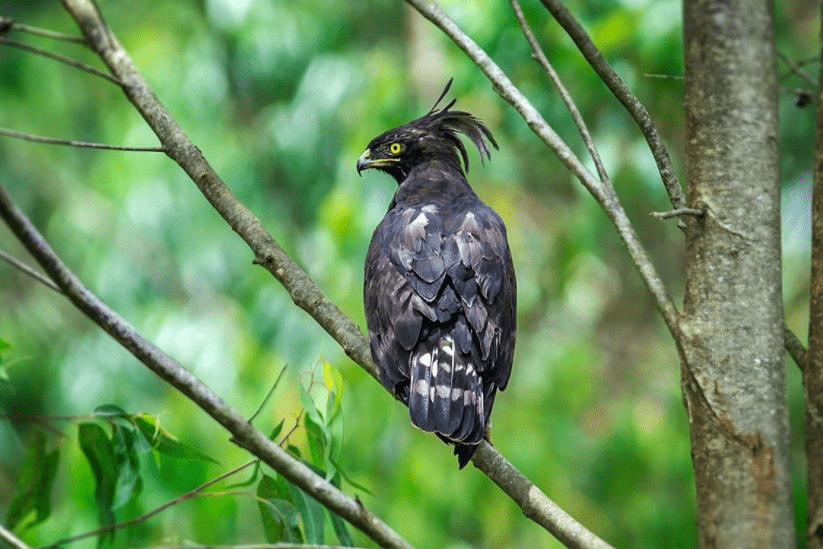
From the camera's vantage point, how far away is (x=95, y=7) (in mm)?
2906

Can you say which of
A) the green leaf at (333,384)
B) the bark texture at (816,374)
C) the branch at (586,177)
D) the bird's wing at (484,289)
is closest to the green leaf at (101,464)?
the green leaf at (333,384)

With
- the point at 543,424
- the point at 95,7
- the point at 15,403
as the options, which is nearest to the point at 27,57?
the point at 15,403

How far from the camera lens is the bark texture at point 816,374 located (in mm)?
1771

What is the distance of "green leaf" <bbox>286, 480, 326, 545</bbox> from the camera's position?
8.87 feet

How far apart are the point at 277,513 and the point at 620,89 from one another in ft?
4.98

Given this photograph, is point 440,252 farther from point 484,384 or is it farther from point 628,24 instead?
point 628,24

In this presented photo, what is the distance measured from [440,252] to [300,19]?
22.8 feet

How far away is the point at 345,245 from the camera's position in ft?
Answer: 20.8

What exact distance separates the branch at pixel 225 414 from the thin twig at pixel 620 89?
1.12m

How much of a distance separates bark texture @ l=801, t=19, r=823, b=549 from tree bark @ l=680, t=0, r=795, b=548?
5cm

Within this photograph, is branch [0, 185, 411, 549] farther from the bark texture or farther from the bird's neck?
the bird's neck

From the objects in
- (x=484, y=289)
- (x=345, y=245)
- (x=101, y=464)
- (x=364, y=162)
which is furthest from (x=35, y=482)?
(x=345, y=245)

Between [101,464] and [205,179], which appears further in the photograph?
[205,179]

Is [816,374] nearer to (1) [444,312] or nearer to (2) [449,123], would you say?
(1) [444,312]
